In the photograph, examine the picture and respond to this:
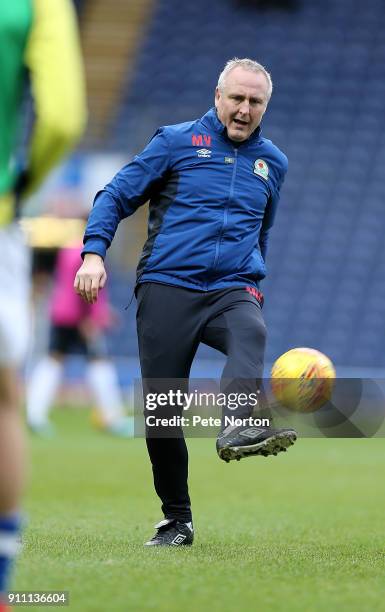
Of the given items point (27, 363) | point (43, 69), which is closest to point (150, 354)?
point (43, 69)

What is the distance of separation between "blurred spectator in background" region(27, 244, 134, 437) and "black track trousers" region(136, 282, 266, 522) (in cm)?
806

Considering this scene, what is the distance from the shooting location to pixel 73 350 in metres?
13.9

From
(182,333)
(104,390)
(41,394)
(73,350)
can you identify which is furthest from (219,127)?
(73,350)

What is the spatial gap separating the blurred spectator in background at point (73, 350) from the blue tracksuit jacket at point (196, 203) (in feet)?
26.9

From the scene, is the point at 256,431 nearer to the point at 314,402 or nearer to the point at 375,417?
the point at 314,402

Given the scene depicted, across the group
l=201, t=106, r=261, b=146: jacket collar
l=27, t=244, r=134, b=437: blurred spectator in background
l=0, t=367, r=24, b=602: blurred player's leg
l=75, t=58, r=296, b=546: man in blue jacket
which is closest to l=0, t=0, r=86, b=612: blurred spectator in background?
l=0, t=367, r=24, b=602: blurred player's leg

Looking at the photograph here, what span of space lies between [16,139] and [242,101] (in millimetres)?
2024

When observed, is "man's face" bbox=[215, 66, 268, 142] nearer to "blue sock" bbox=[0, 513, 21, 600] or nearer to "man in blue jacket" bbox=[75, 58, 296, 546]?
"man in blue jacket" bbox=[75, 58, 296, 546]

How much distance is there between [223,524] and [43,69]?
3917mm

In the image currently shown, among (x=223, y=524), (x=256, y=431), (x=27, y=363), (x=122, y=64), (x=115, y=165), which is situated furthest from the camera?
(x=122, y=64)

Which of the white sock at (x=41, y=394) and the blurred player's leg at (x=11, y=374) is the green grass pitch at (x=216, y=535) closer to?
the blurred player's leg at (x=11, y=374)

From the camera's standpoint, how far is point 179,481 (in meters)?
5.31

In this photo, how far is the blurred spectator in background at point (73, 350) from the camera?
1332 cm

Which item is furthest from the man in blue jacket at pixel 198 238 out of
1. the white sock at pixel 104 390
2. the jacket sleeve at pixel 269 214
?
the white sock at pixel 104 390
